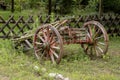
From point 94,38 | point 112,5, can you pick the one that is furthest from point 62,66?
point 112,5

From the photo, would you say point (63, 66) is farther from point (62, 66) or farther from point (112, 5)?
point (112, 5)

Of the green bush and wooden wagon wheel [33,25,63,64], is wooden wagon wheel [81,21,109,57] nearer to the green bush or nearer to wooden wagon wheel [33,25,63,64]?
wooden wagon wheel [33,25,63,64]

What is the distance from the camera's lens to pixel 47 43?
848cm

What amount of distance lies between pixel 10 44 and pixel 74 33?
2606 mm

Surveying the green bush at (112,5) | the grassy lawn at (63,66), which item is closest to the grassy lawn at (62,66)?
the grassy lawn at (63,66)

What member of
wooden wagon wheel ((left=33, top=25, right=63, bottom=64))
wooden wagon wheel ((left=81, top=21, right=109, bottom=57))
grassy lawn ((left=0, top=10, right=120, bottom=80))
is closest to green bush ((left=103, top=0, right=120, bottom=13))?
grassy lawn ((left=0, top=10, right=120, bottom=80))

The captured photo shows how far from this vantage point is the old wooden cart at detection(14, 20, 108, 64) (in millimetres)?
8305

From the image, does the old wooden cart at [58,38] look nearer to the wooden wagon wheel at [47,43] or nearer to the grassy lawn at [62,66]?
the wooden wagon wheel at [47,43]

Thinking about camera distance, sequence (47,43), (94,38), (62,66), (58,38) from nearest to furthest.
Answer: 1. (58,38)
2. (62,66)
3. (47,43)
4. (94,38)

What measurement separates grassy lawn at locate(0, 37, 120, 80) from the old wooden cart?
0.29 metres

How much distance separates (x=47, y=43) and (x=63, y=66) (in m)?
0.81

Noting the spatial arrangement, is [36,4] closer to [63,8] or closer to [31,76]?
[63,8]

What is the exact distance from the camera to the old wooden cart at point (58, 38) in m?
8.30

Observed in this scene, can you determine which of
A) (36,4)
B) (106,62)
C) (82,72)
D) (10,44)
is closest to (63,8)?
(36,4)
